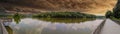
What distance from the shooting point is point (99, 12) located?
760 inches

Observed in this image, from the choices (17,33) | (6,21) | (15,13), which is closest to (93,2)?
(15,13)

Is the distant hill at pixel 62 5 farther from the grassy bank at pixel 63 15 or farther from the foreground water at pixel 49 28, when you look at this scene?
the foreground water at pixel 49 28

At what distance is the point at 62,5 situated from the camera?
19.6 metres

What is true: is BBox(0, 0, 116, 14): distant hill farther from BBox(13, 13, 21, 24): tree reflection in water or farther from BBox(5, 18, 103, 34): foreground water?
BBox(5, 18, 103, 34): foreground water

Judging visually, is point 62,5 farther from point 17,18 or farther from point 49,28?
point 49,28

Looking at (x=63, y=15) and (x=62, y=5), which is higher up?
(x=62, y=5)

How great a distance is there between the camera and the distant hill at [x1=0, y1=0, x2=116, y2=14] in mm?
19109

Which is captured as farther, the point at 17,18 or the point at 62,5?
the point at 62,5

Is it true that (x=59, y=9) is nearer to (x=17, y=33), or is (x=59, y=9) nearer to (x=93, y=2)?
(x=93, y=2)

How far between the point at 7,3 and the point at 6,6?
0.71 feet

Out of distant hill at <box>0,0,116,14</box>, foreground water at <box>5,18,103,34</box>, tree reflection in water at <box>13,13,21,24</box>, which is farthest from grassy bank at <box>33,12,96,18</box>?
tree reflection in water at <box>13,13,21,24</box>

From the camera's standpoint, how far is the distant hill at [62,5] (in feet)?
62.7

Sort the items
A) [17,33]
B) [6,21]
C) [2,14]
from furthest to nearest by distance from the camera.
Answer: [2,14] < [6,21] < [17,33]

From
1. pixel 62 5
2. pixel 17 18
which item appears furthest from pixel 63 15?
pixel 17 18
